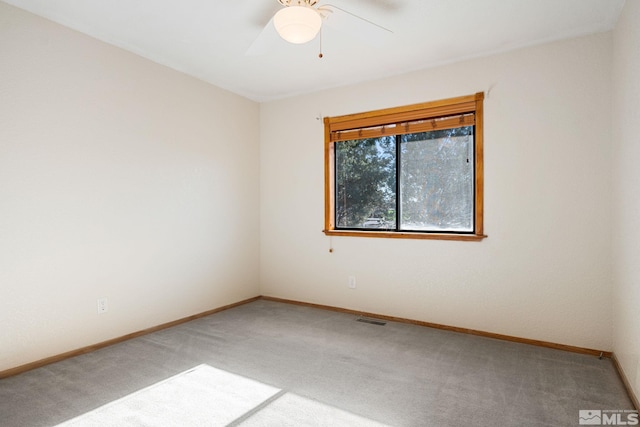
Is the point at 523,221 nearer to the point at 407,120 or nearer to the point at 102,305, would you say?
the point at 407,120

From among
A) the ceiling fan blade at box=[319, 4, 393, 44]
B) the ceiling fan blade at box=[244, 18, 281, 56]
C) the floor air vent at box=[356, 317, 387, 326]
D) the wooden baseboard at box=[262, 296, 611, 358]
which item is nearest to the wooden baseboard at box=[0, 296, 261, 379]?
the wooden baseboard at box=[262, 296, 611, 358]

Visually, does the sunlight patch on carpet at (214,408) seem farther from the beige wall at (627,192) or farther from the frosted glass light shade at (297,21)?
the frosted glass light shade at (297,21)

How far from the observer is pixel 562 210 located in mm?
2871

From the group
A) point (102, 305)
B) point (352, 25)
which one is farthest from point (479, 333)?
point (102, 305)

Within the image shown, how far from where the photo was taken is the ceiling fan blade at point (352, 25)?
2.38 meters

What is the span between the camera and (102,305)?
2938mm

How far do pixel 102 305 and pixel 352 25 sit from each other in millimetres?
2913

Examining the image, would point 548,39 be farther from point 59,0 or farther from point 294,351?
point 59,0

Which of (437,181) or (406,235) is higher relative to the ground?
(437,181)

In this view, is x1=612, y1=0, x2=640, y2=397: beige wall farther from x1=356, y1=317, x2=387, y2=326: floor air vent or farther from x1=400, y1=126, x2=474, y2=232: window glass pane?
x1=356, y1=317, x2=387, y2=326: floor air vent

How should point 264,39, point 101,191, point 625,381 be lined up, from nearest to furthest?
point 625,381 < point 264,39 < point 101,191

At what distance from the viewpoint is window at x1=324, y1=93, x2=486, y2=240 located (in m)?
3.33

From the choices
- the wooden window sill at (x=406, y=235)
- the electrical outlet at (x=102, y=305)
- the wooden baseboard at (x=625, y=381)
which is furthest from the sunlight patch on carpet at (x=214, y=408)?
the wooden window sill at (x=406, y=235)

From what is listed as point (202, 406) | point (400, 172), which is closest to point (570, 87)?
point (400, 172)
